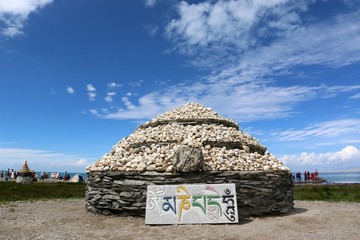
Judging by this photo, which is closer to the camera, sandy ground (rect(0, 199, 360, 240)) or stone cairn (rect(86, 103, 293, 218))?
sandy ground (rect(0, 199, 360, 240))

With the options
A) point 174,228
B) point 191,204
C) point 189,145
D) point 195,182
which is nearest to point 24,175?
point 189,145

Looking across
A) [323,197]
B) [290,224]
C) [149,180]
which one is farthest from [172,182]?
[323,197]

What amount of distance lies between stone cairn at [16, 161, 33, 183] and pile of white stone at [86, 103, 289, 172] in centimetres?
2302

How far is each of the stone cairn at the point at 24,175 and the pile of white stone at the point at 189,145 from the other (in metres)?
23.0

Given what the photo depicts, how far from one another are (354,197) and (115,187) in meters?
14.8

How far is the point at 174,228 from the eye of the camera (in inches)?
408

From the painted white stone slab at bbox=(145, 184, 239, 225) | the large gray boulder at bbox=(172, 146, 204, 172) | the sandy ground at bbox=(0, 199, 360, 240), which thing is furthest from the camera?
the large gray boulder at bbox=(172, 146, 204, 172)

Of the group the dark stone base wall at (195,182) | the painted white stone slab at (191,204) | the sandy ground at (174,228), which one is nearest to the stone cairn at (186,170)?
the dark stone base wall at (195,182)

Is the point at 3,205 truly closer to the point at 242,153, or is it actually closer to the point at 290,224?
the point at 242,153

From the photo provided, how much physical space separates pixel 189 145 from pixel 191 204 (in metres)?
2.70

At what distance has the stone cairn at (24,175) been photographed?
3425cm

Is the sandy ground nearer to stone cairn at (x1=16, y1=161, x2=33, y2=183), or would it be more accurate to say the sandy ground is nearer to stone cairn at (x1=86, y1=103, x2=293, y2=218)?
stone cairn at (x1=86, y1=103, x2=293, y2=218)

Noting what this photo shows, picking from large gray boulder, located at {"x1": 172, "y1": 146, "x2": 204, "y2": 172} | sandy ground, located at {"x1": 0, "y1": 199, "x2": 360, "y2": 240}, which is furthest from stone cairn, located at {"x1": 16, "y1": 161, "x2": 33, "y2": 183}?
large gray boulder, located at {"x1": 172, "y1": 146, "x2": 204, "y2": 172}

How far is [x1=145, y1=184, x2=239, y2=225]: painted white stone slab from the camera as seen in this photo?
35.8 feet
